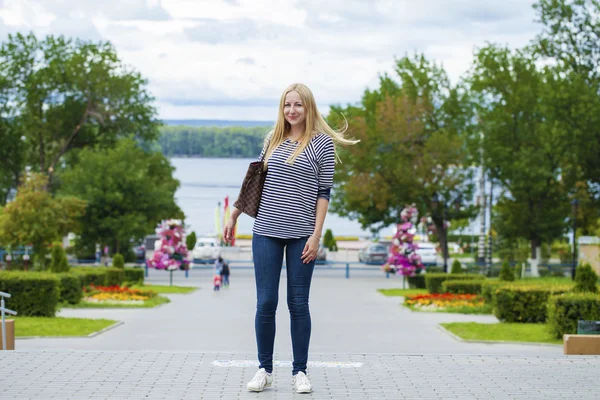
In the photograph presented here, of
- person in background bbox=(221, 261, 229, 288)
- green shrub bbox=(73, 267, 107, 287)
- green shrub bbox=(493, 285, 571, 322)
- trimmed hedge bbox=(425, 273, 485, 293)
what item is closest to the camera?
green shrub bbox=(493, 285, 571, 322)

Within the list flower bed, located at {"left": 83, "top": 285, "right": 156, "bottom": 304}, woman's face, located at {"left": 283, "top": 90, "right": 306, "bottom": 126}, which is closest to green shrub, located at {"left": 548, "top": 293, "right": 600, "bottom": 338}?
woman's face, located at {"left": 283, "top": 90, "right": 306, "bottom": 126}

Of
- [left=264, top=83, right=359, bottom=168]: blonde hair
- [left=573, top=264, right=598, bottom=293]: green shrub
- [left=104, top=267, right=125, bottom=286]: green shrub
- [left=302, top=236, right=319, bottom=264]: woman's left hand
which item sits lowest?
[left=104, top=267, right=125, bottom=286]: green shrub

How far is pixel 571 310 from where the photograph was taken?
55.0ft

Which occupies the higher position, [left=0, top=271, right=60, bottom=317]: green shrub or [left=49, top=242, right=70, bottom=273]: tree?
[left=49, top=242, right=70, bottom=273]: tree

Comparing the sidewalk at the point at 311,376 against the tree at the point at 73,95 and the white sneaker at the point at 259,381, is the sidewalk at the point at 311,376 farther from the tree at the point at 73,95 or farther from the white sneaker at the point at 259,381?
the tree at the point at 73,95

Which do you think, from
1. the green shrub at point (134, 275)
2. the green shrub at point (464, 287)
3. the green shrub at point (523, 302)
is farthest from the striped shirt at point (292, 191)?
the green shrub at point (134, 275)

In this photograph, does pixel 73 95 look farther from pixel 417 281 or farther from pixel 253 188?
pixel 253 188

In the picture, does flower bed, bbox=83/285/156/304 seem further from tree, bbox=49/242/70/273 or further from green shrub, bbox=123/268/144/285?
green shrub, bbox=123/268/144/285

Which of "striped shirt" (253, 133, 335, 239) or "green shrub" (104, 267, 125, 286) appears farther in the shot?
"green shrub" (104, 267, 125, 286)

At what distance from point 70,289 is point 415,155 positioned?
95.5 feet

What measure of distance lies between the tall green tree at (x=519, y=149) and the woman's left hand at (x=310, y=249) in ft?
150

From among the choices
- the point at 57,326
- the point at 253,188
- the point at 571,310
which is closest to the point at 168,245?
the point at 57,326

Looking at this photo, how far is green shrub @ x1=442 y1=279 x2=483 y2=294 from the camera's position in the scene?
2997 cm

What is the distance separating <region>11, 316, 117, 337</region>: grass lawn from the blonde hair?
10.9 m
